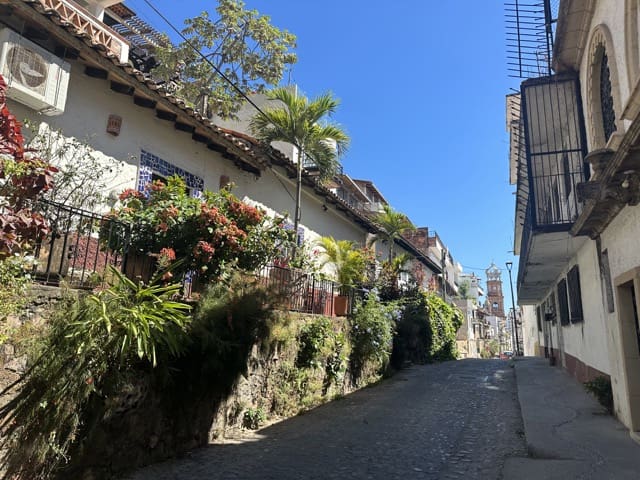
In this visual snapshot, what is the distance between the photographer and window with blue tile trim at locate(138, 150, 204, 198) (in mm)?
8742

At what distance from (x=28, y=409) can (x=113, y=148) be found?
532 centimetres

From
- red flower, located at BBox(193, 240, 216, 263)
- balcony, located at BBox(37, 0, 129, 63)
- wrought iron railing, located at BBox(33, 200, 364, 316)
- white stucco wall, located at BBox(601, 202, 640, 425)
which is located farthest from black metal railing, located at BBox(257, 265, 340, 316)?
balcony, located at BBox(37, 0, 129, 63)

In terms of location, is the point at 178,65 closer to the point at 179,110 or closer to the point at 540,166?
the point at 179,110

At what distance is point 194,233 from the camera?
6.55 metres

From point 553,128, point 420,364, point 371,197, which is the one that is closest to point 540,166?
point 553,128

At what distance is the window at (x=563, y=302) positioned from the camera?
13428 mm

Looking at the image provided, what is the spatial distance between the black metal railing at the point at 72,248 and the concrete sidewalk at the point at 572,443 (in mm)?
5511

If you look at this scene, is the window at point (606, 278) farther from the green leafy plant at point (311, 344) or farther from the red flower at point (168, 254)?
the red flower at point (168, 254)

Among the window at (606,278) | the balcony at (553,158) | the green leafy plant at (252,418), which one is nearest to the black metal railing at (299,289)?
the green leafy plant at (252,418)

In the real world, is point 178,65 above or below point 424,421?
above

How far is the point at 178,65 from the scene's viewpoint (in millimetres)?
18391

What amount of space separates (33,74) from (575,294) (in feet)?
40.2

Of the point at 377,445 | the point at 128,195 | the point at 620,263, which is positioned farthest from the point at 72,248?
the point at 620,263

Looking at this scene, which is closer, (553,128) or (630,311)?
(630,311)
